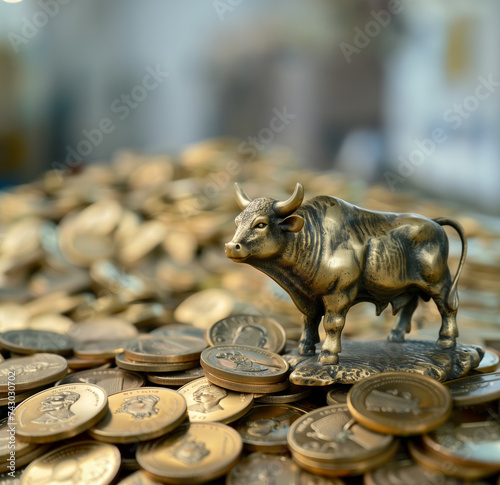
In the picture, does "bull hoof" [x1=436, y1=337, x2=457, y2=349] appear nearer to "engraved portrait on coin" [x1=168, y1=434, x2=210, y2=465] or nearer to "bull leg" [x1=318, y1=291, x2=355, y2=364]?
"bull leg" [x1=318, y1=291, x2=355, y2=364]

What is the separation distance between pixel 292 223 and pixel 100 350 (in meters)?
1.36

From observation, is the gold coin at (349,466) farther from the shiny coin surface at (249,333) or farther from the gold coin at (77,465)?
the shiny coin surface at (249,333)

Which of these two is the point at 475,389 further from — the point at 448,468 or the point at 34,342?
the point at 34,342

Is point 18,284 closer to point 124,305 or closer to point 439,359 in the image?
point 124,305

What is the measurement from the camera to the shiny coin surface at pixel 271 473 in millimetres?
1522

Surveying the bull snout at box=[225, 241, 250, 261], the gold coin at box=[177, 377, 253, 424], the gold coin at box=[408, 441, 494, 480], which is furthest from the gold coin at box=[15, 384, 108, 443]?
the gold coin at box=[408, 441, 494, 480]

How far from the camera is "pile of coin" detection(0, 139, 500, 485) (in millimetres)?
1527

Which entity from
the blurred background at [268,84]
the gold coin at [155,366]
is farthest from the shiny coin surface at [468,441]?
the blurred background at [268,84]

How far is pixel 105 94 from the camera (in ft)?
30.0

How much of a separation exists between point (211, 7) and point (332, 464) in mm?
9680

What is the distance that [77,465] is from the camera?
1676mm

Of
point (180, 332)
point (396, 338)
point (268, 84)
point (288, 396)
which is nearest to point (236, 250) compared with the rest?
point (288, 396)

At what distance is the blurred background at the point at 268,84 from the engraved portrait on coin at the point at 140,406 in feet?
19.9

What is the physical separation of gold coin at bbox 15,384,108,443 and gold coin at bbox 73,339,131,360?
1.39 feet
